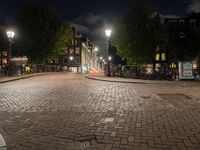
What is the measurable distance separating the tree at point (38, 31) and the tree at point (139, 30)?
15.4 metres

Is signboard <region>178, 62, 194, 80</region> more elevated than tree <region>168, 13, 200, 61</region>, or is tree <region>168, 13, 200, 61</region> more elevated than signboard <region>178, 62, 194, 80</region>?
tree <region>168, 13, 200, 61</region>

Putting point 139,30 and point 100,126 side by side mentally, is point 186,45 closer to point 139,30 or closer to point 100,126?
point 139,30

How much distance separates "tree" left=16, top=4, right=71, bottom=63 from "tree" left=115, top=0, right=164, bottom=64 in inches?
608

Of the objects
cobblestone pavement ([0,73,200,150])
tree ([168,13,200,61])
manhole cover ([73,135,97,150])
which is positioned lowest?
manhole cover ([73,135,97,150])

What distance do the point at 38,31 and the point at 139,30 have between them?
62.4 ft

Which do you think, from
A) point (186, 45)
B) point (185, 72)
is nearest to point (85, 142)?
point (185, 72)

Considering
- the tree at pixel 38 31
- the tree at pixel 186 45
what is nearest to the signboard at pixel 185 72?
the tree at pixel 186 45

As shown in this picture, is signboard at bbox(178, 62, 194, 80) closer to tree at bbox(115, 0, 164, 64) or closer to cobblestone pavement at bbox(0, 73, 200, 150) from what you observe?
tree at bbox(115, 0, 164, 64)

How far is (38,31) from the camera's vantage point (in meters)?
38.9

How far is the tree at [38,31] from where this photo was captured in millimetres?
38562

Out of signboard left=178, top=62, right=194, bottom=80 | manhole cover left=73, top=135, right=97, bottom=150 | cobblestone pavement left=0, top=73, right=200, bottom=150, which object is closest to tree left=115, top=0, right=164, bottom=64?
signboard left=178, top=62, right=194, bottom=80

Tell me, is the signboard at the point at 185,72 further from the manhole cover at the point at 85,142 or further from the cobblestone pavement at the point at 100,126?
the manhole cover at the point at 85,142

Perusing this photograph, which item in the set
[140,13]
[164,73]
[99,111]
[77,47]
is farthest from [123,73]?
[77,47]

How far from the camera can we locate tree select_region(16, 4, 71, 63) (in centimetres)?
3856
